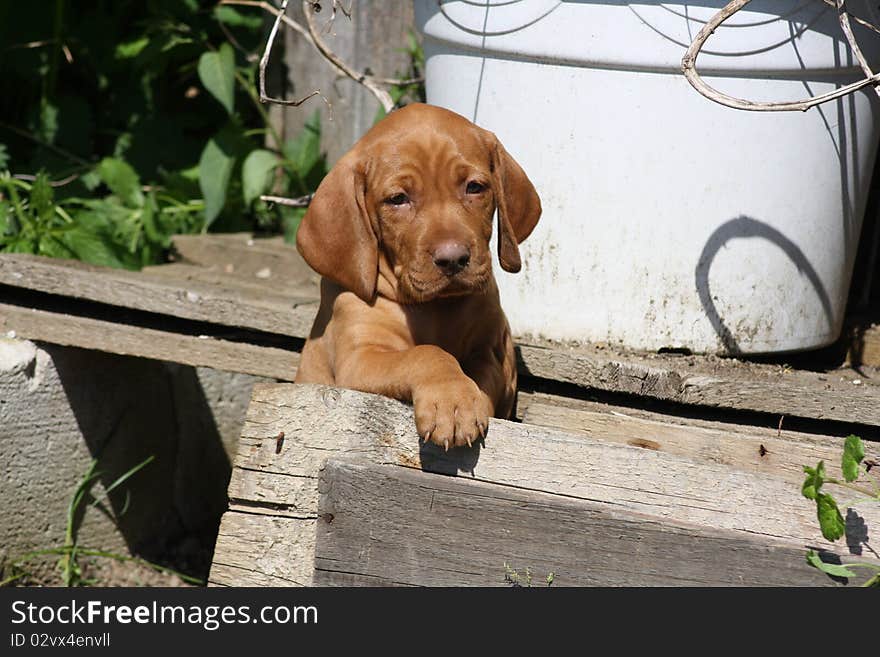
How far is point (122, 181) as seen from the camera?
5.16 m

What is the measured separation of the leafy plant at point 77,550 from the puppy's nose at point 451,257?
1.71 m

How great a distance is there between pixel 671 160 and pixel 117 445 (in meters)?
2.40

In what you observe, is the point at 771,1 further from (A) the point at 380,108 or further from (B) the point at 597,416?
(A) the point at 380,108

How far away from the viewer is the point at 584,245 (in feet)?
11.1

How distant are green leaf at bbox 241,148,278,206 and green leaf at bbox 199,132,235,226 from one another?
0.08 m

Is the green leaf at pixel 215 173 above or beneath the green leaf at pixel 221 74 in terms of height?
beneath

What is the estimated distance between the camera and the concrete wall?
3.99 metres

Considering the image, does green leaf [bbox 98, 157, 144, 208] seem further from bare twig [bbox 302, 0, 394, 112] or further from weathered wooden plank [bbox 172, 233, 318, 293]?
bare twig [bbox 302, 0, 394, 112]

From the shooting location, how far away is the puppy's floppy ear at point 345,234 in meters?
3.06

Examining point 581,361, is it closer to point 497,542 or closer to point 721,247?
point 721,247

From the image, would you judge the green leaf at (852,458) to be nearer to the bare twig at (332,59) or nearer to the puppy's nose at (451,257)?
the puppy's nose at (451,257)

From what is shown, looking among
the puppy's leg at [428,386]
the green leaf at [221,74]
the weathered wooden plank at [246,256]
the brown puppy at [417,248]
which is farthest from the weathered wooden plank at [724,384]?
the green leaf at [221,74]

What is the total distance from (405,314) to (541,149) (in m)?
0.67
